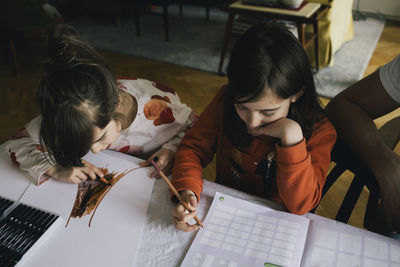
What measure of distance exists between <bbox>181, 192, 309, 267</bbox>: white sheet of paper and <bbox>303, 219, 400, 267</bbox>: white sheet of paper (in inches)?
0.9

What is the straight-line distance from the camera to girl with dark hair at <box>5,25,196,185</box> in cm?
66

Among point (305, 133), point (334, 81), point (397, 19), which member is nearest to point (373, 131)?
point (305, 133)

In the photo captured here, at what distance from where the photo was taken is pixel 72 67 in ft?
2.23

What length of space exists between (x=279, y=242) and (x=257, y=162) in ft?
0.90

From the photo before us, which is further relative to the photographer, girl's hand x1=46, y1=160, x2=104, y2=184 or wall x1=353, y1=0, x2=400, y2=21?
wall x1=353, y1=0, x2=400, y2=21

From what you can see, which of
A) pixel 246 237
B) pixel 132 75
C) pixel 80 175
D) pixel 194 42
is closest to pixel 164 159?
pixel 80 175

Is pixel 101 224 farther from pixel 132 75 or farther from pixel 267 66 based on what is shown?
pixel 132 75

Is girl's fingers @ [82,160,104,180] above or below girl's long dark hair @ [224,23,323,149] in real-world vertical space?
below

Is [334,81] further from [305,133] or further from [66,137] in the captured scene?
[66,137]

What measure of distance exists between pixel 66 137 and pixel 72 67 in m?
0.15

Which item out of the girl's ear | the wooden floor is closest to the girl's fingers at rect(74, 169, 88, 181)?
the girl's ear

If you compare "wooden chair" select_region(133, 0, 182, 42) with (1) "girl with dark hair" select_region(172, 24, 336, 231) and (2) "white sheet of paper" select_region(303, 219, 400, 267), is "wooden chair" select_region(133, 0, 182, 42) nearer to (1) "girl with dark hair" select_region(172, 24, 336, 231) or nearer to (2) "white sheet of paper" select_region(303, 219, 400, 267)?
(1) "girl with dark hair" select_region(172, 24, 336, 231)

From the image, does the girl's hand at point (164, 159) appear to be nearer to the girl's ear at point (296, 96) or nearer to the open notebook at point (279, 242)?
the open notebook at point (279, 242)

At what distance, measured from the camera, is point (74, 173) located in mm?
760
